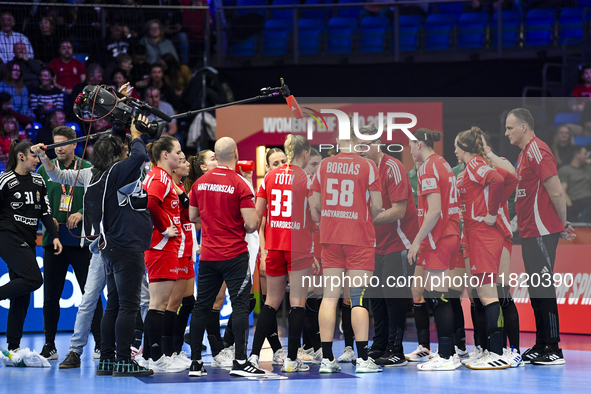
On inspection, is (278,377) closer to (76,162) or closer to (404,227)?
(404,227)

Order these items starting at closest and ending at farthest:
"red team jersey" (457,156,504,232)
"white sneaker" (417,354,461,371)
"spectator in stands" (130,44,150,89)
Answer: "white sneaker" (417,354,461,371) < "red team jersey" (457,156,504,232) < "spectator in stands" (130,44,150,89)

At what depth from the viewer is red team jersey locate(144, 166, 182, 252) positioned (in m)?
5.86

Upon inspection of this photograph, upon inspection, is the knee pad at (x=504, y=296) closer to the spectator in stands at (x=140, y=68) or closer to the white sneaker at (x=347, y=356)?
the white sneaker at (x=347, y=356)

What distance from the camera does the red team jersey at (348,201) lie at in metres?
5.78

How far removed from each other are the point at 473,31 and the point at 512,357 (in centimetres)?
758

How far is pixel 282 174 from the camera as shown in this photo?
603cm

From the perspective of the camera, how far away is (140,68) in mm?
11602

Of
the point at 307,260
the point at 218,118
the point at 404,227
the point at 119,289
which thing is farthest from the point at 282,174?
the point at 218,118

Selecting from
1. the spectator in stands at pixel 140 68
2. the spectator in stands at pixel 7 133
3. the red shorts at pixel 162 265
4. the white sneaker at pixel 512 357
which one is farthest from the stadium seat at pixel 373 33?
the red shorts at pixel 162 265

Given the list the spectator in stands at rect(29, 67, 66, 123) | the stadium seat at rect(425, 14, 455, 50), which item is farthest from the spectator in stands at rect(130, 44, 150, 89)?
the stadium seat at rect(425, 14, 455, 50)

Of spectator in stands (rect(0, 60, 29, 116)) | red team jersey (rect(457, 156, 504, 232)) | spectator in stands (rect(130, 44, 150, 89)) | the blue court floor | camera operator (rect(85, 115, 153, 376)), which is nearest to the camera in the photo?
the blue court floor

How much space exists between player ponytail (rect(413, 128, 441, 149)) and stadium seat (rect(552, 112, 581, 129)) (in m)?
2.54

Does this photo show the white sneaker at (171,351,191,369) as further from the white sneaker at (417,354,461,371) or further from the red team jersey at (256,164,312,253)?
the white sneaker at (417,354,461,371)

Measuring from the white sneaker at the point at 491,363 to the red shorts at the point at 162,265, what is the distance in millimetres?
2654
